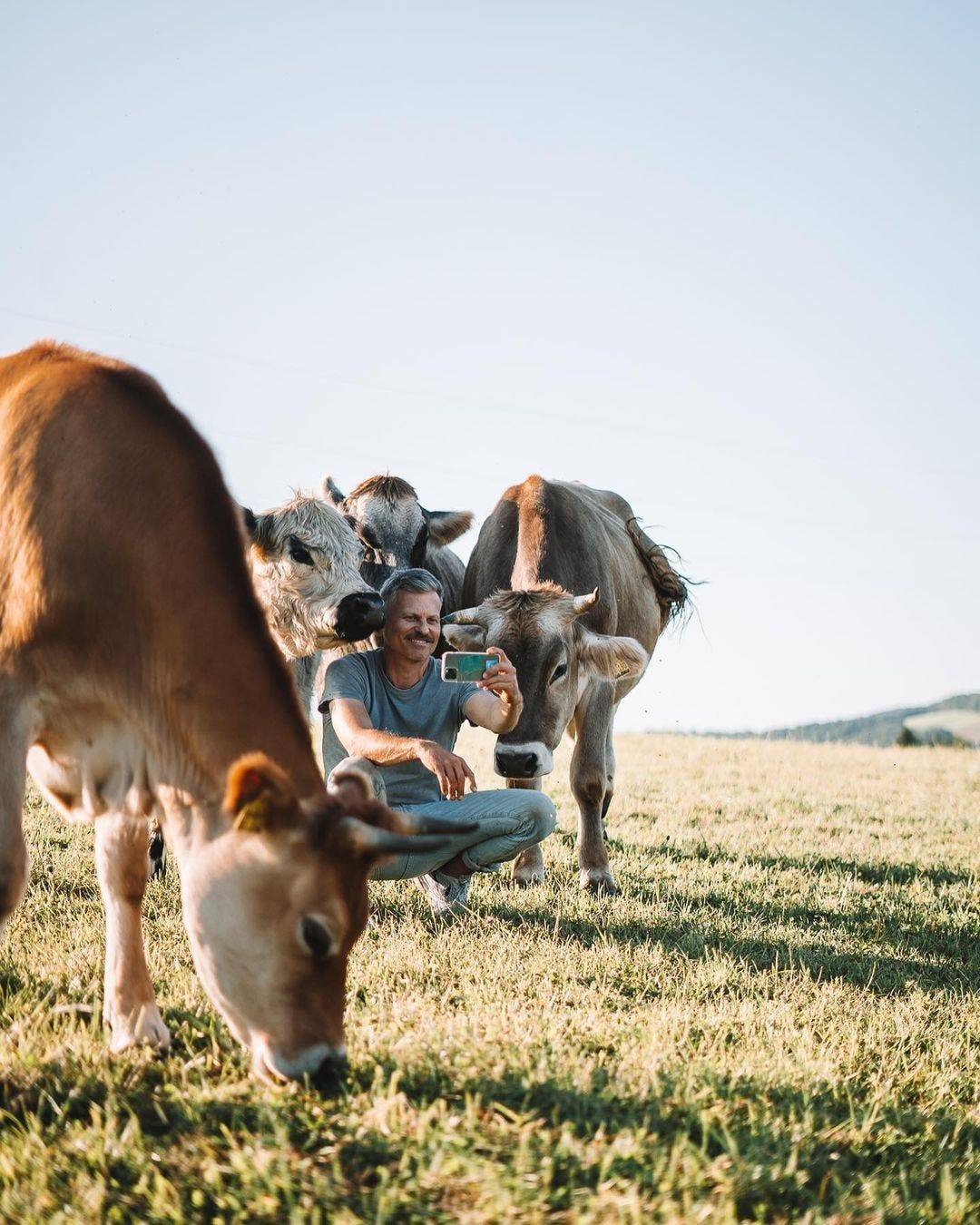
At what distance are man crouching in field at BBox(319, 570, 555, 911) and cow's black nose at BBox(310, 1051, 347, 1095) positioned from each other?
7.01 ft

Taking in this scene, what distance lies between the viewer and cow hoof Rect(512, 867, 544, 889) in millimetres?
7387

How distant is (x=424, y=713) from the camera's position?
235 inches

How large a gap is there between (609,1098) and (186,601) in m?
2.02

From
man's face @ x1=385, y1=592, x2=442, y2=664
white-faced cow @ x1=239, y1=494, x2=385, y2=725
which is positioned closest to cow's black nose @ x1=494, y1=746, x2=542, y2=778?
white-faced cow @ x1=239, y1=494, x2=385, y2=725

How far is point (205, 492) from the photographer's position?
3973 millimetres

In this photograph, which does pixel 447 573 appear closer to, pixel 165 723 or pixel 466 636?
pixel 466 636

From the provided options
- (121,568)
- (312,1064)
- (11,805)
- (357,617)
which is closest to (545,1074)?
(312,1064)

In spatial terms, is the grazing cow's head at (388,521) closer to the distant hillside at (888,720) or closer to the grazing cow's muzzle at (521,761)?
the grazing cow's muzzle at (521,761)

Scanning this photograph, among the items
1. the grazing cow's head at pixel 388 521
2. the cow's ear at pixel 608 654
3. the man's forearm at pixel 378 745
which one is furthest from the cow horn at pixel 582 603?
the man's forearm at pixel 378 745

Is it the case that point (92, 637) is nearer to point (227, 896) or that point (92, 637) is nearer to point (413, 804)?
point (227, 896)

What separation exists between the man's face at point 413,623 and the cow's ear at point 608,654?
77.3 inches

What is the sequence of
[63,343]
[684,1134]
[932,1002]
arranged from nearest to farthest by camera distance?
1. [684,1134]
2. [63,343]
3. [932,1002]

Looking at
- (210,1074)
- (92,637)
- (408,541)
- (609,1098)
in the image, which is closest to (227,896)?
(210,1074)

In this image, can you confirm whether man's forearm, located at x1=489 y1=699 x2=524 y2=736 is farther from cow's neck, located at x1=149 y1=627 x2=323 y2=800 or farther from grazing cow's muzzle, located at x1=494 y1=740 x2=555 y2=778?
cow's neck, located at x1=149 y1=627 x2=323 y2=800
